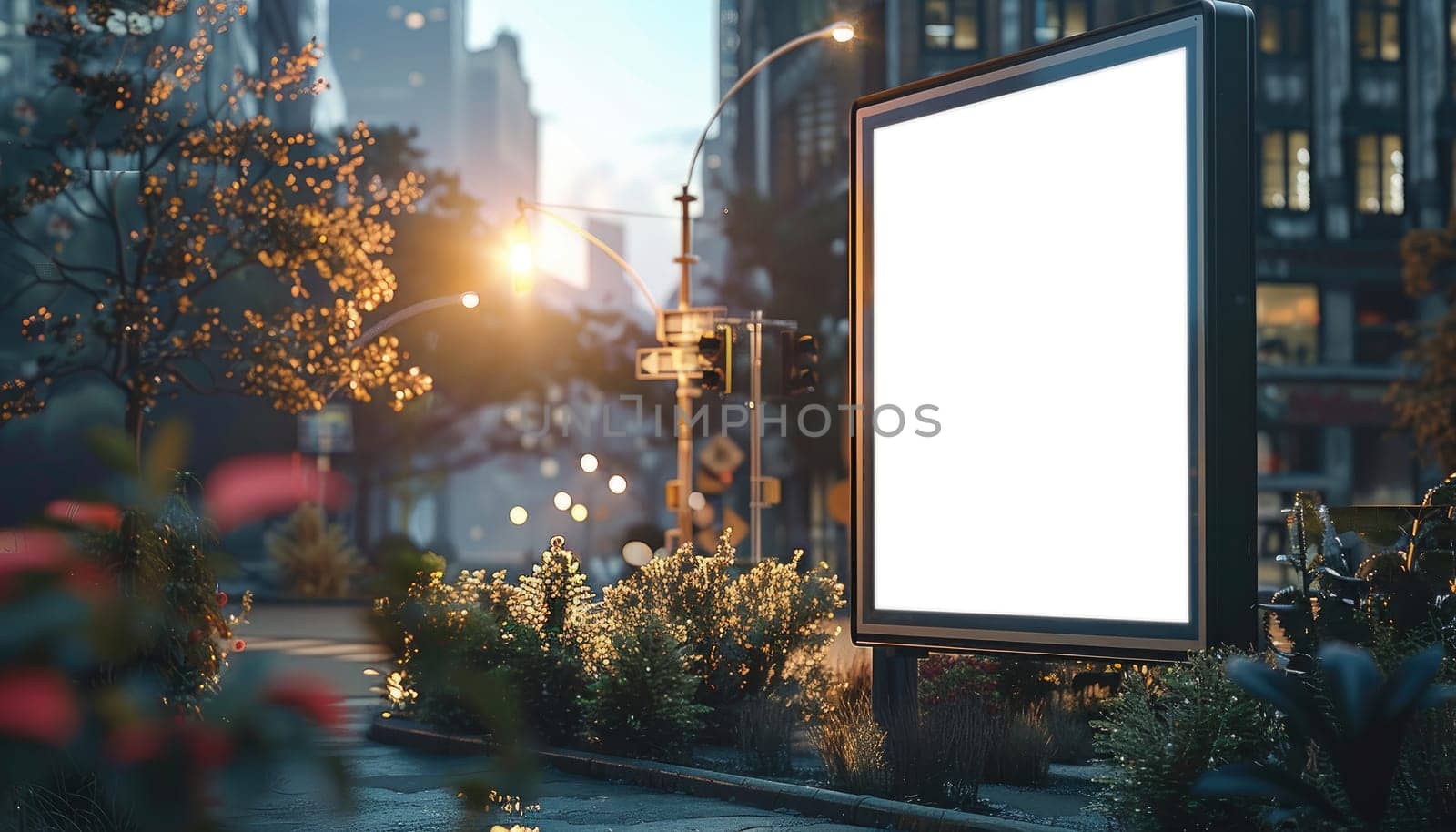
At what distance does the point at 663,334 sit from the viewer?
2639 cm

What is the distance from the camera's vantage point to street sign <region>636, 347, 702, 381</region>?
25750 millimetres

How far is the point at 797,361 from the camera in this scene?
2003 cm

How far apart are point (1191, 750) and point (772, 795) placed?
352 cm

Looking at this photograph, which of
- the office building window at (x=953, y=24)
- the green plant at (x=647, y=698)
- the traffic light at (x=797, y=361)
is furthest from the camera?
the office building window at (x=953, y=24)

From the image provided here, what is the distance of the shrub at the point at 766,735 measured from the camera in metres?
12.7

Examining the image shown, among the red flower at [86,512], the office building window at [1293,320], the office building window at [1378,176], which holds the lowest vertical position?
the red flower at [86,512]

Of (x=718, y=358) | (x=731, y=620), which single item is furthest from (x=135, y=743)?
(x=718, y=358)

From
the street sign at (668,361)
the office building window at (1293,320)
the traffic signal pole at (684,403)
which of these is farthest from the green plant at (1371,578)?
the office building window at (1293,320)

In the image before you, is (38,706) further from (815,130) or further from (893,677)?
(815,130)

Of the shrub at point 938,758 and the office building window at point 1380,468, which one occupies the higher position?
the office building window at point 1380,468

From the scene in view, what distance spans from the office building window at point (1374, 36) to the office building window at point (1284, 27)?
1.62 m

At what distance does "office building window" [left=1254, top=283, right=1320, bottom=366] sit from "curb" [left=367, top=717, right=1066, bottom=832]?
4230 centimetres

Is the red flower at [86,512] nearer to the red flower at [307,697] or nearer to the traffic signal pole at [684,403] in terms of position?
the red flower at [307,697]

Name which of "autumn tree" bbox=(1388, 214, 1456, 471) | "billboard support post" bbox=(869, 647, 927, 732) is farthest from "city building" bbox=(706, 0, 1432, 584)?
"billboard support post" bbox=(869, 647, 927, 732)
